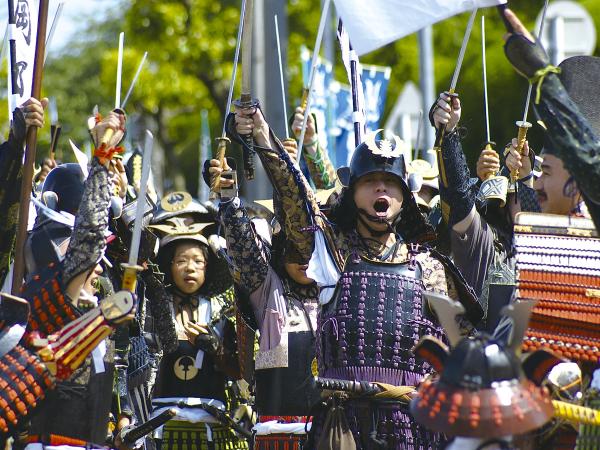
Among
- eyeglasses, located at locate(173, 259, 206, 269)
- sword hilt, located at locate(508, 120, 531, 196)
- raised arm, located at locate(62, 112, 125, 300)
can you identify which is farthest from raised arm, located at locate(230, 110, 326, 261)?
eyeglasses, located at locate(173, 259, 206, 269)

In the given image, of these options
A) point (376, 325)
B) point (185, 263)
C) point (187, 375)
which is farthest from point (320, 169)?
point (376, 325)

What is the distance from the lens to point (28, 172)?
6598 mm

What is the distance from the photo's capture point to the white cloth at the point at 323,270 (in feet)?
22.0

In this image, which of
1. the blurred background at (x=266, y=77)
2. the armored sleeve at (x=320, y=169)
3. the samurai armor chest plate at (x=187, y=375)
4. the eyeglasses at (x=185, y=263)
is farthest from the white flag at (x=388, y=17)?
the armored sleeve at (x=320, y=169)

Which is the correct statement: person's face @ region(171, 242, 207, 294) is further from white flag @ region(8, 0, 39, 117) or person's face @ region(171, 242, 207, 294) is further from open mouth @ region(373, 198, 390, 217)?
open mouth @ region(373, 198, 390, 217)

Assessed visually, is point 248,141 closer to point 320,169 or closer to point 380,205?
point 380,205

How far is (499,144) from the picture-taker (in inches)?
674

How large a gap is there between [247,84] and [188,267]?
2488 millimetres

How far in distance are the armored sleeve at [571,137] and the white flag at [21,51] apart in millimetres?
2801

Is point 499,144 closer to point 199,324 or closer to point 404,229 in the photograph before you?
point 199,324

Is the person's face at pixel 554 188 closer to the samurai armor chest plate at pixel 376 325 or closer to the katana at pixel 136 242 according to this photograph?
the samurai armor chest plate at pixel 376 325

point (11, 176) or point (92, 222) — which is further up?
point (11, 176)

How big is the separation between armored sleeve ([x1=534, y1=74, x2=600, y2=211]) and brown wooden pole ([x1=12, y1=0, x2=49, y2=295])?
2528mm

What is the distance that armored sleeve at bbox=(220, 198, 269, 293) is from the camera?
721 cm
